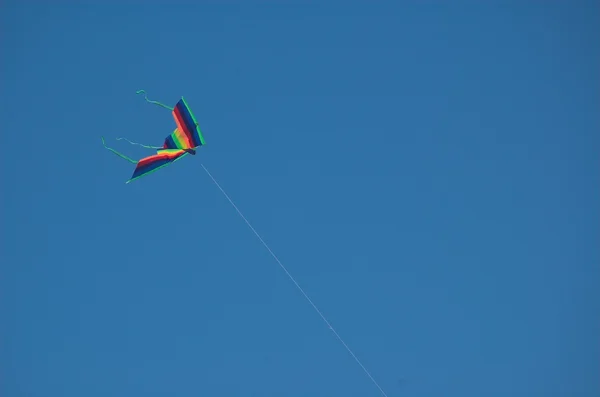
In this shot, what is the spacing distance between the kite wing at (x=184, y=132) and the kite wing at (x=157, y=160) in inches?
2.2

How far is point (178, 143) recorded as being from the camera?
9.43 metres

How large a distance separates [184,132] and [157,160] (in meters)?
0.43

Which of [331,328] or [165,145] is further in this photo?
[331,328]

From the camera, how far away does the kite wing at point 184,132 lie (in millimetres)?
9320

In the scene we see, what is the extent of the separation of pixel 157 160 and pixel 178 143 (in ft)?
0.97

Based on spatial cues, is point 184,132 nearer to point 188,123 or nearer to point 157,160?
point 188,123

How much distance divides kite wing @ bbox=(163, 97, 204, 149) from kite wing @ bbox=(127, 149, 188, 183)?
0.06 meters

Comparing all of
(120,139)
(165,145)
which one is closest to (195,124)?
(165,145)

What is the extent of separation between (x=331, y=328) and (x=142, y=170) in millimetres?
2942

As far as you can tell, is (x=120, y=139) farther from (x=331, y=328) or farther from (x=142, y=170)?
(x=331, y=328)

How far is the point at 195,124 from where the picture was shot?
926 cm

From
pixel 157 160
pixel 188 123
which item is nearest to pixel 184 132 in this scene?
pixel 188 123

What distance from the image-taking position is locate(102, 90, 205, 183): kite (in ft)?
30.6

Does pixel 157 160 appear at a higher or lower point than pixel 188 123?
lower
